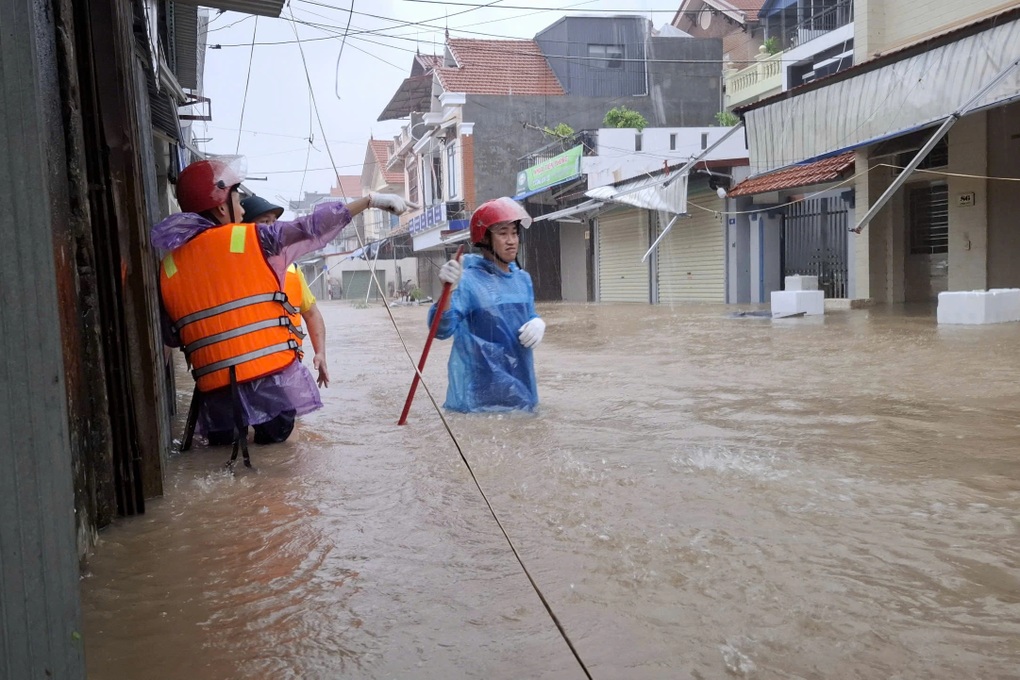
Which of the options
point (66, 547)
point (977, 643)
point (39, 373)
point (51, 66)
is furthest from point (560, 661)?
point (51, 66)

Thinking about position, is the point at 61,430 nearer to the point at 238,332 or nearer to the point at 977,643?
the point at 977,643

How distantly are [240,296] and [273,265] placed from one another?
230 mm

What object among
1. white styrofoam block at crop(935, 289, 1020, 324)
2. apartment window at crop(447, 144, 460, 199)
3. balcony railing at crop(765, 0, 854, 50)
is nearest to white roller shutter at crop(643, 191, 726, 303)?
balcony railing at crop(765, 0, 854, 50)

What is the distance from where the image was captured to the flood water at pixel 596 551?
214 centimetres

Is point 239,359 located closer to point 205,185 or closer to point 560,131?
point 205,185

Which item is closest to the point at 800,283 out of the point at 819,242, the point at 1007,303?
the point at 819,242

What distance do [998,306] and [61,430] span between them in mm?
11873

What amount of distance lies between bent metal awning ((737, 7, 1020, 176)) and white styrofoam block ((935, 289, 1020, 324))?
7.49ft

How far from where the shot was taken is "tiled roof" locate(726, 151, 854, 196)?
1566 cm

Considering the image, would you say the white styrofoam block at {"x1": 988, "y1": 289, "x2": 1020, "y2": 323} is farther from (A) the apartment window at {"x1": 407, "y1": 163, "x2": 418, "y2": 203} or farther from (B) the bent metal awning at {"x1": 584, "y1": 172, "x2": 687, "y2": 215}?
(A) the apartment window at {"x1": 407, "y1": 163, "x2": 418, "y2": 203}

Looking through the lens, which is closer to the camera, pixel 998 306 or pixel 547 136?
pixel 998 306

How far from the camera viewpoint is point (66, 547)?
1.50 meters

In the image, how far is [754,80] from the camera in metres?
27.7

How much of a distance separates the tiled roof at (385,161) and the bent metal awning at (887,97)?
23919 mm
